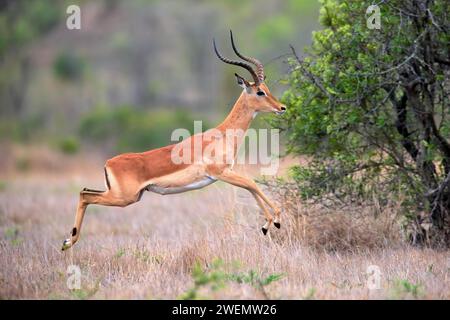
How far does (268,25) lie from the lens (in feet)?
190

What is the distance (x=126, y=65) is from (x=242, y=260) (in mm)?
53140

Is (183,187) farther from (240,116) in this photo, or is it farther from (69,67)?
(69,67)

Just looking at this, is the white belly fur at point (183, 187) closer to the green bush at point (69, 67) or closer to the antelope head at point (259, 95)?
the antelope head at point (259, 95)

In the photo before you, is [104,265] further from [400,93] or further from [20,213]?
[20,213]

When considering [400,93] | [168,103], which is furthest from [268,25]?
[400,93]

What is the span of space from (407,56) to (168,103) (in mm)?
47062

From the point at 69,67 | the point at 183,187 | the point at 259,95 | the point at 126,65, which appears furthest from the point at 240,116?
the point at 126,65

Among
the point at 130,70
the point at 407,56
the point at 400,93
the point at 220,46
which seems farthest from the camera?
the point at 130,70

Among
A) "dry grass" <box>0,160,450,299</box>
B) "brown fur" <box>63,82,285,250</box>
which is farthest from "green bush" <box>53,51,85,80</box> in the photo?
"brown fur" <box>63,82,285,250</box>

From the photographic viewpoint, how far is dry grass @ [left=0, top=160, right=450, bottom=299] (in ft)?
24.2

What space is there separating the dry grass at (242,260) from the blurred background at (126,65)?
67.3 feet

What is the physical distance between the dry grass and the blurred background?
807 inches

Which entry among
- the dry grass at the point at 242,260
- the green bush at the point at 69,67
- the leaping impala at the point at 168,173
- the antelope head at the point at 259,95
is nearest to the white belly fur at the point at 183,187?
the leaping impala at the point at 168,173

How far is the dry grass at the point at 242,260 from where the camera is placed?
7387mm
